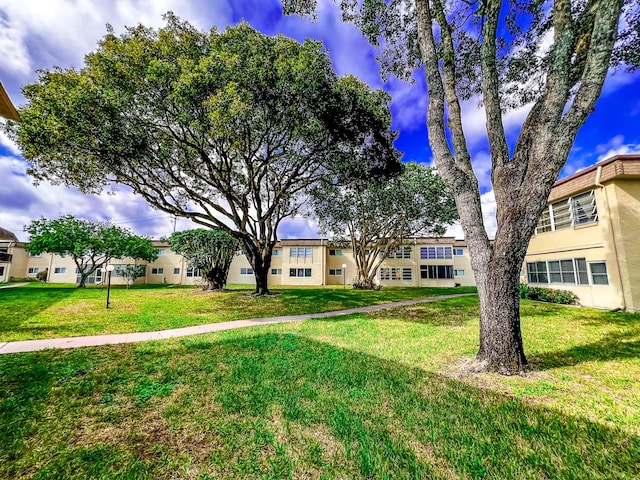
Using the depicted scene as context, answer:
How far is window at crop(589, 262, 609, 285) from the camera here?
1104 cm

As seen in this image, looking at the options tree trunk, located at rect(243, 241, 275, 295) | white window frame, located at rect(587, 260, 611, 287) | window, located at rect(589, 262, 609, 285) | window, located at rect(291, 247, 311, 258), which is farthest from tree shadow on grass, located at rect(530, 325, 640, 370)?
window, located at rect(291, 247, 311, 258)

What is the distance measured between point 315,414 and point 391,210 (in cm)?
2061

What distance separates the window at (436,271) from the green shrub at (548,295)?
1738 cm

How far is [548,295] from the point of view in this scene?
13.4m

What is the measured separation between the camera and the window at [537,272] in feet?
46.9

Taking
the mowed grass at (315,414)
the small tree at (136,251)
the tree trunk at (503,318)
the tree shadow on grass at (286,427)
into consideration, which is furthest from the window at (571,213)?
the small tree at (136,251)

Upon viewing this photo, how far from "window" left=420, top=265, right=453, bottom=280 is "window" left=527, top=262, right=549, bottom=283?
17.6 metres

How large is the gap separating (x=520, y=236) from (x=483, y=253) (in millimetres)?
598

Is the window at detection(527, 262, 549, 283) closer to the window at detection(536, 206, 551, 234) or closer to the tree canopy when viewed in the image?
the window at detection(536, 206, 551, 234)

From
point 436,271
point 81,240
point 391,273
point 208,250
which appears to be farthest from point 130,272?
point 436,271

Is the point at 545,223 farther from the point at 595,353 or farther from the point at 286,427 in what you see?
the point at 286,427

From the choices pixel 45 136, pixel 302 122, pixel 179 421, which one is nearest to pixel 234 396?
pixel 179 421

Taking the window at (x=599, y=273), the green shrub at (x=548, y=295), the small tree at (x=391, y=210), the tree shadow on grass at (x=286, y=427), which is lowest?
the tree shadow on grass at (x=286, y=427)

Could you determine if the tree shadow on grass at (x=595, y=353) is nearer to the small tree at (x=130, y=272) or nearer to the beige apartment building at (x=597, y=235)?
the beige apartment building at (x=597, y=235)
